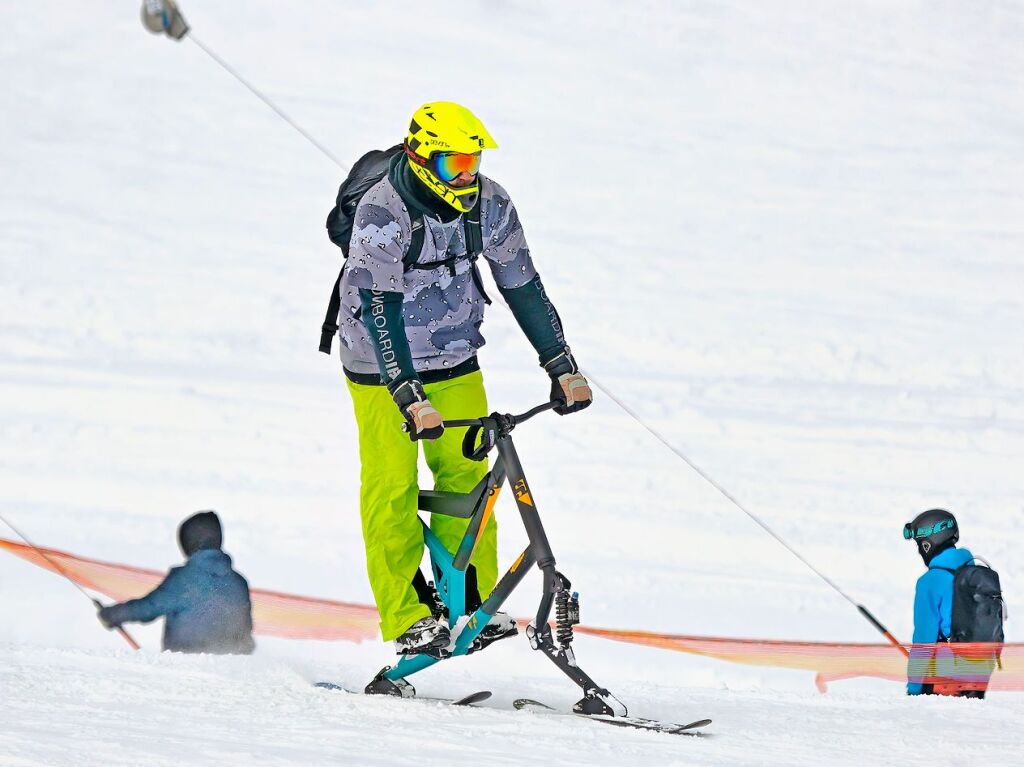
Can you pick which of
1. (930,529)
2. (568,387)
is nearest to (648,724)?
(568,387)

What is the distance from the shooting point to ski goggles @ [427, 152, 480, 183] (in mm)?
4977

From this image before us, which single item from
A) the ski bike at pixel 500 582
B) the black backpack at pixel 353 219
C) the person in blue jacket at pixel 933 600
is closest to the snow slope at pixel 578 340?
the ski bike at pixel 500 582

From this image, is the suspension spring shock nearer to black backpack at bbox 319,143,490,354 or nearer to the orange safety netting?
black backpack at bbox 319,143,490,354

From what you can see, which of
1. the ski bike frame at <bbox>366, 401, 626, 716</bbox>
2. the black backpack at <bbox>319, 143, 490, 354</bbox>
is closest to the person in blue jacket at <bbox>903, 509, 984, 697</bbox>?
the ski bike frame at <bbox>366, 401, 626, 716</bbox>

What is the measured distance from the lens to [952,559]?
640cm

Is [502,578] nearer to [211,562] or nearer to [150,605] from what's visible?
[211,562]

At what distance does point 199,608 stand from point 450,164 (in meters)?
2.09

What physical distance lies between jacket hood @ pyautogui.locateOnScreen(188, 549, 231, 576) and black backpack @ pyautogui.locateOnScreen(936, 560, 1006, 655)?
109 inches

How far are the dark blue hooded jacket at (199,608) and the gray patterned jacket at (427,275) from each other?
1.13 metres

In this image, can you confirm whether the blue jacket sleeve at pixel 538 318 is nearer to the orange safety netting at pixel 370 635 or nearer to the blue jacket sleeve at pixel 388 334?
the blue jacket sleeve at pixel 388 334

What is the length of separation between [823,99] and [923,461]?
38.9 feet

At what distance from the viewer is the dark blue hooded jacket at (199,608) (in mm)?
6047

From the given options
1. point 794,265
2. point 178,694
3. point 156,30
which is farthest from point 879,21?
point 178,694

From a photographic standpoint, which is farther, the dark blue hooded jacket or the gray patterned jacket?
the dark blue hooded jacket
